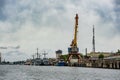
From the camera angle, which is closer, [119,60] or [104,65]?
[119,60]

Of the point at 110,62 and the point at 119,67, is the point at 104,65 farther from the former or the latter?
the point at 119,67

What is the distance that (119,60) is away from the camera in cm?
16662

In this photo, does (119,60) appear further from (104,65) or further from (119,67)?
(104,65)

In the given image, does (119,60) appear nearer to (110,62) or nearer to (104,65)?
(110,62)

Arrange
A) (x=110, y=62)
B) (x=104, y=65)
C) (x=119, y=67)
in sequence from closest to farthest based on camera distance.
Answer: (x=119, y=67) → (x=110, y=62) → (x=104, y=65)

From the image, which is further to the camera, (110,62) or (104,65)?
(104,65)

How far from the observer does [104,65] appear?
19675cm

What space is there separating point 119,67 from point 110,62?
18578 mm

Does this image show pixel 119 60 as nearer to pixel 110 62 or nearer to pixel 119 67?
pixel 119 67

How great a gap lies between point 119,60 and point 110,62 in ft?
50.7

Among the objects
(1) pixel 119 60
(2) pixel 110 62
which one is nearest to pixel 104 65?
(2) pixel 110 62

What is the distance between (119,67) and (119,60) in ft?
14.0

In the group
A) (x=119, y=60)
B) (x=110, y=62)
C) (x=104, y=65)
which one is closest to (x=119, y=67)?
(x=119, y=60)

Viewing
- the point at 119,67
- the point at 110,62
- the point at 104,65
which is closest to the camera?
the point at 119,67
